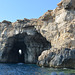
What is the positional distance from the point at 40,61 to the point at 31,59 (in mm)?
19628

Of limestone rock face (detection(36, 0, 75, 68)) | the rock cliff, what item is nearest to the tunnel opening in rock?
the rock cliff

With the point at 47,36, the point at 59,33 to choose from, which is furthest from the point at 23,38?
the point at 59,33

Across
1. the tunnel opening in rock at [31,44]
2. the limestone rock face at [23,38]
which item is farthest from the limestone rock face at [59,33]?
the tunnel opening in rock at [31,44]

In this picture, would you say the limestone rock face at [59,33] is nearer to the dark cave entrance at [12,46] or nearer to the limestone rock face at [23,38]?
the limestone rock face at [23,38]

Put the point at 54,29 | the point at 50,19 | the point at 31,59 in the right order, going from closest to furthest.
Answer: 1. the point at 54,29
2. the point at 50,19
3. the point at 31,59

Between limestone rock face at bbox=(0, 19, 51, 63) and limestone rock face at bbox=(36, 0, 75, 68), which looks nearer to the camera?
limestone rock face at bbox=(36, 0, 75, 68)

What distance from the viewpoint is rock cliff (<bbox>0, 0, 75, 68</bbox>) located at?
94.3 ft

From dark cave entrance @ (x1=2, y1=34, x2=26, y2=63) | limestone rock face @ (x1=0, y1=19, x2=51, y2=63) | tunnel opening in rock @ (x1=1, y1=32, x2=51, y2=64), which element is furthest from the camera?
dark cave entrance @ (x1=2, y1=34, x2=26, y2=63)

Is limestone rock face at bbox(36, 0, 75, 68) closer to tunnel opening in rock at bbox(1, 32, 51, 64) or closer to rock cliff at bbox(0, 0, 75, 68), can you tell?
rock cliff at bbox(0, 0, 75, 68)

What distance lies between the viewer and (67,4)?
3562cm

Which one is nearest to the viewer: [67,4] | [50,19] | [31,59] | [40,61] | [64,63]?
[64,63]

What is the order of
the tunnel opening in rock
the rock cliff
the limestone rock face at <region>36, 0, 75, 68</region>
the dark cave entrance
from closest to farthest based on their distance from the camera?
the limestone rock face at <region>36, 0, 75, 68</region>, the rock cliff, the tunnel opening in rock, the dark cave entrance

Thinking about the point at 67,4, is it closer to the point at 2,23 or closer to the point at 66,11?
the point at 66,11

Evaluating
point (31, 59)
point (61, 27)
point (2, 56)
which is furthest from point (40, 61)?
point (2, 56)
